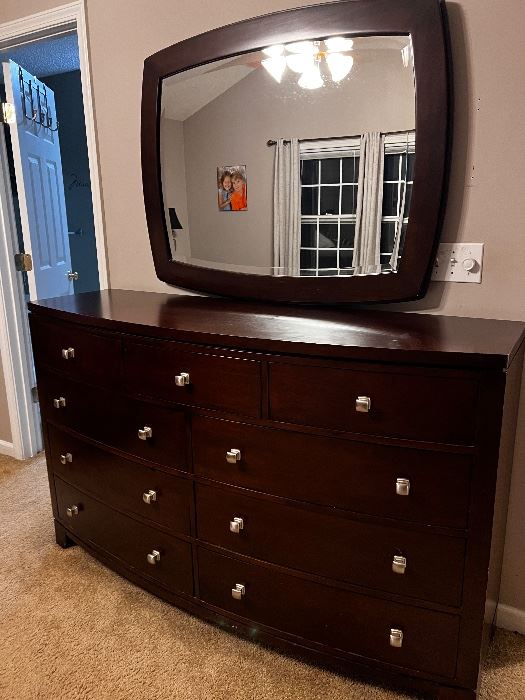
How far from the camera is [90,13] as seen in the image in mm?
2033

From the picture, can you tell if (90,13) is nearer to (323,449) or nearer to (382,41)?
(382,41)

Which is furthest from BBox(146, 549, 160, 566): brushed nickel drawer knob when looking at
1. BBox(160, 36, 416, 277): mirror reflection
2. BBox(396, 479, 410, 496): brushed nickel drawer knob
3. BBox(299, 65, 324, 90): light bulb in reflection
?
BBox(299, 65, 324, 90): light bulb in reflection

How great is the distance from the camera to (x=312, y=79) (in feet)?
5.18

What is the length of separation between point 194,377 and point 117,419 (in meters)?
0.40

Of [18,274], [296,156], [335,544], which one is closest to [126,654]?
[335,544]

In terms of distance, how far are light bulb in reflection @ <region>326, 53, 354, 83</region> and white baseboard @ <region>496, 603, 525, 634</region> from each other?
1.76 metres

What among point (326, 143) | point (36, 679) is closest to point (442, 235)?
point (326, 143)

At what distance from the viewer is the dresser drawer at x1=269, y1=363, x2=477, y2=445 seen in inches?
44.9

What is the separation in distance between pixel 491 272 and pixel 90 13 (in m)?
1.83

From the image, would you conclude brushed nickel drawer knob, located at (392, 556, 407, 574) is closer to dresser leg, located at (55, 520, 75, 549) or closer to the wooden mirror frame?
the wooden mirror frame

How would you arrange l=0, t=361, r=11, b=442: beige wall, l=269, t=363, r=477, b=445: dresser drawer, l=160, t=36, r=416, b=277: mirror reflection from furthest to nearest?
1. l=0, t=361, r=11, b=442: beige wall
2. l=160, t=36, r=416, b=277: mirror reflection
3. l=269, t=363, r=477, b=445: dresser drawer

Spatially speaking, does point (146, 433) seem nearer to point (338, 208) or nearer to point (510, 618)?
point (338, 208)

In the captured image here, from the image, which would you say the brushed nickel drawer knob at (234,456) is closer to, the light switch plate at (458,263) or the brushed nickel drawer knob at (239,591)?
the brushed nickel drawer knob at (239,591)

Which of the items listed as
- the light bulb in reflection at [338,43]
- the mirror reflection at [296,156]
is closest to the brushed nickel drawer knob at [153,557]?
the mirror reflection at [296,156]
